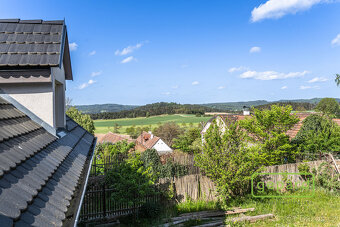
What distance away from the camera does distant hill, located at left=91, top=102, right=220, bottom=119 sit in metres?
74.6

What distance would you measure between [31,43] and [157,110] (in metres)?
74.5

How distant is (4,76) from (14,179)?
2176 millimetres

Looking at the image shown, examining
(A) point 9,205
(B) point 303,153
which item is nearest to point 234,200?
(B) point 303,153

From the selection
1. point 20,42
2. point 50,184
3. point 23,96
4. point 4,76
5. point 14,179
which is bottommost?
point 50,184

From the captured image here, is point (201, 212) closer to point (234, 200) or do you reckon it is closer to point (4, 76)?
point (234, 200)

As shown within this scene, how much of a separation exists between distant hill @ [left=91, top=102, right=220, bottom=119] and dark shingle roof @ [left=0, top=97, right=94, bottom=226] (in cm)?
6976

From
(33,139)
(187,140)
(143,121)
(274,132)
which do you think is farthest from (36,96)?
→ (143,121)

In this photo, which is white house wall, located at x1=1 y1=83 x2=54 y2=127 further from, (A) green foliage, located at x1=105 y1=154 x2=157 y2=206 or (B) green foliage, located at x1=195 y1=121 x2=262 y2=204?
(B) green foliage, located at x1=195 y1=121 x2=262 y2=204

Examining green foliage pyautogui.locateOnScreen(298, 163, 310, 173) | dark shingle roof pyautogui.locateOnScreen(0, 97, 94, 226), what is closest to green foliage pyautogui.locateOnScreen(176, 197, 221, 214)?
green foliage pyautogui.locateOnScreen(298, 163, 310, 173)

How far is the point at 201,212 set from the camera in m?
8.34

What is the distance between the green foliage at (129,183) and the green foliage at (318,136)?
30.2 ft

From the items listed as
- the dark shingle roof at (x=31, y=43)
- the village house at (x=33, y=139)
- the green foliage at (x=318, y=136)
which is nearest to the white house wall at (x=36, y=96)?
the village house at (x=33, y=139)

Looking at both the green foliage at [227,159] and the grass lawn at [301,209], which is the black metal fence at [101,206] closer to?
the green foliage at [227,159]

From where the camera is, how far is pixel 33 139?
8.34ft
